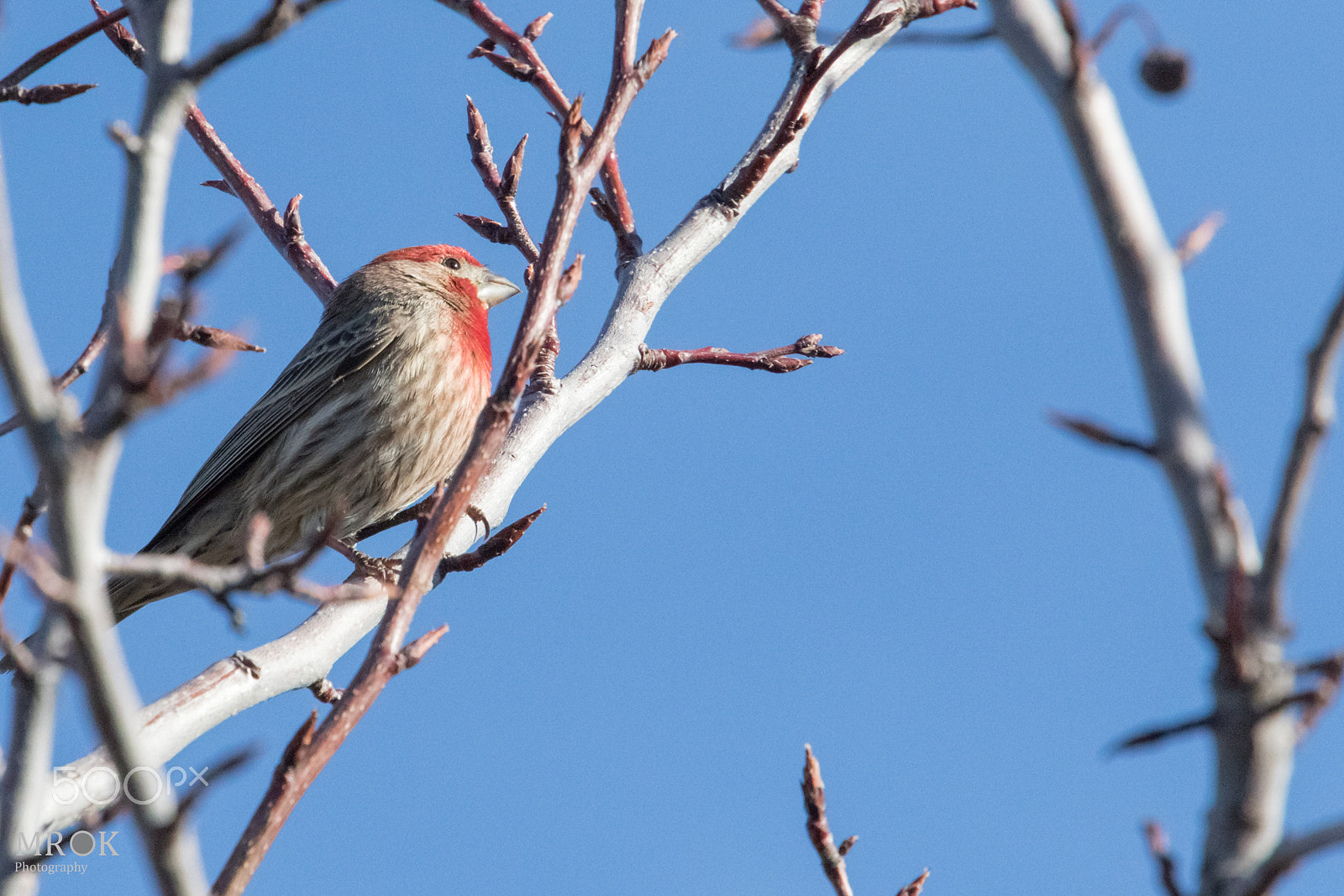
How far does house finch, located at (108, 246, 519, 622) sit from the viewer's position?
793 centimetres

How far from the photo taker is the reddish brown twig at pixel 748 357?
20.2 feet

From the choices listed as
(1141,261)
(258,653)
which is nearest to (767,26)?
(258,653)

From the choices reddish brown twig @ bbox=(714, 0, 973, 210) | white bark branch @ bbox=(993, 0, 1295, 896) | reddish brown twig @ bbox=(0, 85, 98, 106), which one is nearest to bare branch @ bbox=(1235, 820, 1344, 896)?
white bark branch @ bbox=(993, 0, 1295, 896)

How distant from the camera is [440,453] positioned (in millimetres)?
8211

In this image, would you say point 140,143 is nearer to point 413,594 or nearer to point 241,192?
point 413,594

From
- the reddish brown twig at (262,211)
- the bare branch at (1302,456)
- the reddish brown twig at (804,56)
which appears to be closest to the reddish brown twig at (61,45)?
the reddish brown twig at (804,56)

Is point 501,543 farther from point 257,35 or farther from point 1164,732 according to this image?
point 1164,732

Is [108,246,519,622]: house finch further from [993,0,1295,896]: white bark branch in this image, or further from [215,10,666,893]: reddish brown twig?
[993,0,1295,896]: white bark branch

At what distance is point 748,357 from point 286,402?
3704 millimetres

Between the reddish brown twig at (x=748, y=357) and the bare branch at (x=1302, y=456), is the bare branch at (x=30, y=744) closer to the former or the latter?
the bare branch at (x=1302, y=456)

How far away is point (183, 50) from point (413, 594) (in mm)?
1314

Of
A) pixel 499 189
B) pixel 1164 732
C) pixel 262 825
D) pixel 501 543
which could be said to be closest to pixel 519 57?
pixel 499 189

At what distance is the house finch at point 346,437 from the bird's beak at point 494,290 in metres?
0.80

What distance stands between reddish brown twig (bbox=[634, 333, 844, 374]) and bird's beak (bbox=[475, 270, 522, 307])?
3.85 m
